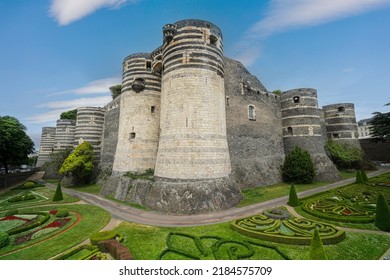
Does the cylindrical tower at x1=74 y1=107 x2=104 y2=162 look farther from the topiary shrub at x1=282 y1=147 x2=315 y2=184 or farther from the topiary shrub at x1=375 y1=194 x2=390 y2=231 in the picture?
the topiary shrub at x1=375 y1=194 x2=390 y2=231

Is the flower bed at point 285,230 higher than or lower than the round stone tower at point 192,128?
lower

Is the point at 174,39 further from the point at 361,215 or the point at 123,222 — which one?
the point at 361,215

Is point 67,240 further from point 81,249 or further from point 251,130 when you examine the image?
point 251,130

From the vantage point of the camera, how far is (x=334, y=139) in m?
36.1

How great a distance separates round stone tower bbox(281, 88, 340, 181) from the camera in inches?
1121

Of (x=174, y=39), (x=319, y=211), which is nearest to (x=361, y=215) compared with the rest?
(x=319, y=211)

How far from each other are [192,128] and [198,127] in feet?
1.70

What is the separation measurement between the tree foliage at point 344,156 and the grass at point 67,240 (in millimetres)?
33668

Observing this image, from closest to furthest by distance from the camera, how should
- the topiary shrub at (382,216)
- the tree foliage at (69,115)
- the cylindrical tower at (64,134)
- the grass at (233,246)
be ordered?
the grass at (233,246) → the topiary shrub at (382,216) → the cylindrical tower at (64,134) → the tree foliage at (69,115)

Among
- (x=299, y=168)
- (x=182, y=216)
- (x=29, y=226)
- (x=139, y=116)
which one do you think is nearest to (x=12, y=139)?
(x=139, y=116)

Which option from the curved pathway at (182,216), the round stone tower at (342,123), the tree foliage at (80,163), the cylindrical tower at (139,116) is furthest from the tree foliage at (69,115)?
the round stone tower at (342,123)

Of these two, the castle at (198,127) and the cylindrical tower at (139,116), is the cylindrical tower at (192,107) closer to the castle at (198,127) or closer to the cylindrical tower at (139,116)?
the castle at (198,127)

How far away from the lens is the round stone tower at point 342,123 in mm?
35247

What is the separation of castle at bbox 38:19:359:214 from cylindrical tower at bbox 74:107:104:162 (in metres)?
0.16
